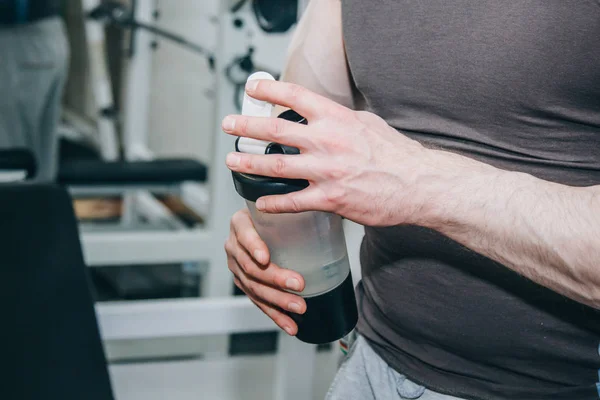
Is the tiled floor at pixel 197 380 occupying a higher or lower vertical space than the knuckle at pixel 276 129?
lower

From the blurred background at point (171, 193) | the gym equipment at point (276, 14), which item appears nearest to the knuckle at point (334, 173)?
the blurred background at point (171, 193)

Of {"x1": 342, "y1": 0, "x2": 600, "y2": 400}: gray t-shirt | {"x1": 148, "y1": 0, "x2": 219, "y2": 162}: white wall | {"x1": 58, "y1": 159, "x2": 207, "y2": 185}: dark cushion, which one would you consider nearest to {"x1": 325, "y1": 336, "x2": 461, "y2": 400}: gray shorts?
{"x1": 342, "y1": 0, "x2": 600, "y2": 400}: gray t-shirt

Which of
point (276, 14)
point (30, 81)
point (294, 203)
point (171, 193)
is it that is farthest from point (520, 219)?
point (171, 193)

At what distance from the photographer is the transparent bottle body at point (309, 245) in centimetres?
75

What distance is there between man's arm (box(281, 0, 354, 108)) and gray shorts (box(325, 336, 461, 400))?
343 mm

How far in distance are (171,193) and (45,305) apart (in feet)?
7.34

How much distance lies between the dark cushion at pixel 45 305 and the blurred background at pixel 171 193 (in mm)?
342

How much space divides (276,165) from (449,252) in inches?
10.7

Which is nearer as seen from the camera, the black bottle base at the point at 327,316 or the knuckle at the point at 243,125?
the knuckle at the point at 243,125

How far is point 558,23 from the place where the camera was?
0.70m

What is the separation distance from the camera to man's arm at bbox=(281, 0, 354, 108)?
97 cm

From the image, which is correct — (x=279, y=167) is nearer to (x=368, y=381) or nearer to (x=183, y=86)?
(x=368, y=381)

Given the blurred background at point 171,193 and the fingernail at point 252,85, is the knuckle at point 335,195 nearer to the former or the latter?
the fingernail at point 252,85

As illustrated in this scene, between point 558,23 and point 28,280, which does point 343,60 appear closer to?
point 558,23
